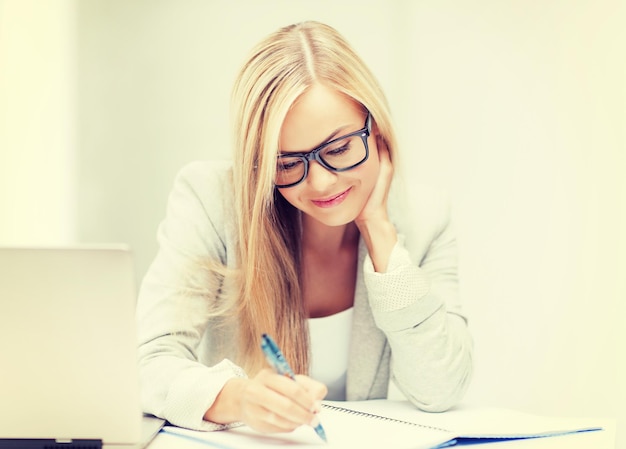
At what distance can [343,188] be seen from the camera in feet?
4.58

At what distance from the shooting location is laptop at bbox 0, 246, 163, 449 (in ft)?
2.83

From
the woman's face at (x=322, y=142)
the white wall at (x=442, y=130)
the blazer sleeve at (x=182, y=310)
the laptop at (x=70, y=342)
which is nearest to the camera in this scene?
the laptop at (x=70, y=342)

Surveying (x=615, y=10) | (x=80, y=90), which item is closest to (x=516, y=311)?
(x=615, y=10)

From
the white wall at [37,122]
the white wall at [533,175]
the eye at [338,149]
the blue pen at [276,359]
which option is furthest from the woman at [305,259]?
the white wall at [37,122]

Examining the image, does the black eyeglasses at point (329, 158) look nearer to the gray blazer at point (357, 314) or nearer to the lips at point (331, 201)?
the lips at point (331, 201)

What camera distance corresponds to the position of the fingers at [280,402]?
96 centimetres

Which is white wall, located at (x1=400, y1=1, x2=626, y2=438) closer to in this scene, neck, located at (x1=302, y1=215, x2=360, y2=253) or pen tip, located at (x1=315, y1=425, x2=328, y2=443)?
neck, located at (x1=302, y1=215, x2=360, y2=253)

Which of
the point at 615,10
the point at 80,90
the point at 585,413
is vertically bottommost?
the point at 585,413

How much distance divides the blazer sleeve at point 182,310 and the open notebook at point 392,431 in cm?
6

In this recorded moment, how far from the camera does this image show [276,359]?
0.95m

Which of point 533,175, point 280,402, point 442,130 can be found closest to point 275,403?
point 280,402

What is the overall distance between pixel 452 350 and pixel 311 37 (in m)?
0.66

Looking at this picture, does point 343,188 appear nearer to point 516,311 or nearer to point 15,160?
point 516,311

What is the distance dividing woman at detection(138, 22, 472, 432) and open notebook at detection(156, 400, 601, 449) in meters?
0.07
